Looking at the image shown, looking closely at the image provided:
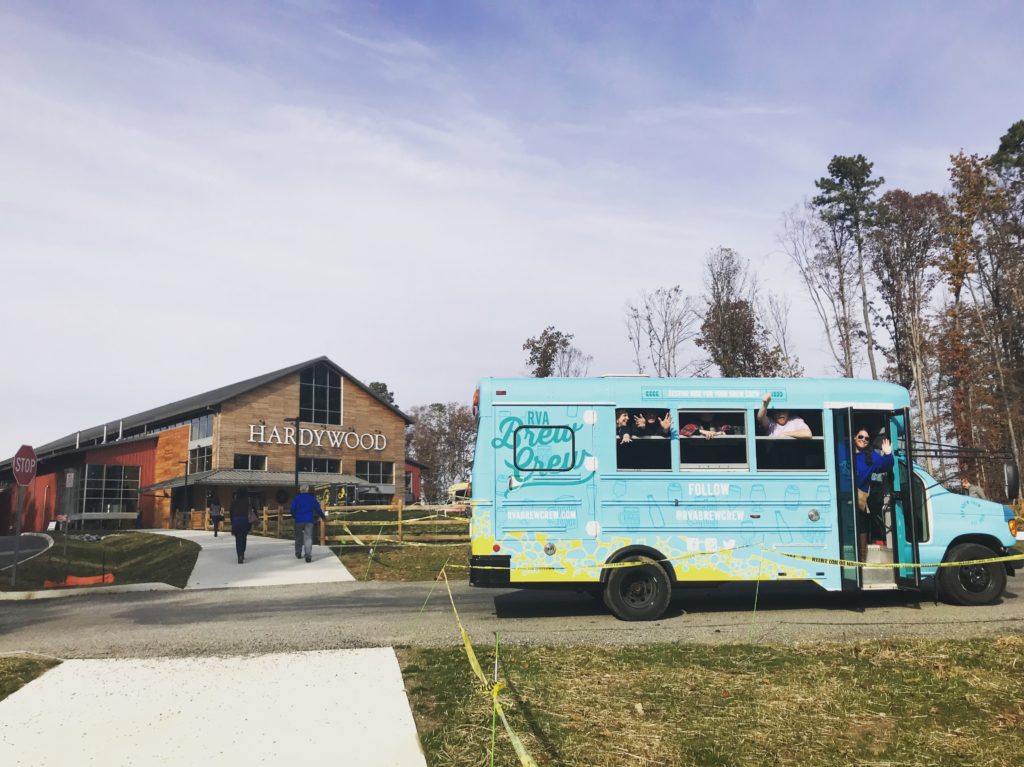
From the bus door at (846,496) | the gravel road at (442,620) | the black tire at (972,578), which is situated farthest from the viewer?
the black tire at (972,578)

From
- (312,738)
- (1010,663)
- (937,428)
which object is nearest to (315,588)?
(312,738)

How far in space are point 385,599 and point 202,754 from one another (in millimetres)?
7536

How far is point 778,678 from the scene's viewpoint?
7.11 metres

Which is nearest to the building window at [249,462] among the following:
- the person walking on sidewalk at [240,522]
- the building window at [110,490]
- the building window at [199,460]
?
the building window at [199,460]

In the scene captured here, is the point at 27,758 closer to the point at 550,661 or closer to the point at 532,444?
the point at 550,661

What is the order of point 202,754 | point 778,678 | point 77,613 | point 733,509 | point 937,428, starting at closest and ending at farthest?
point 202,754 → point 778,678 → point 733,509 → point 77,613 → point 937,428

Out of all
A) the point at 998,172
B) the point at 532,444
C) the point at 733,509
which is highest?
the point at 998,172

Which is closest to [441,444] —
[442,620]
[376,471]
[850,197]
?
[376,471]

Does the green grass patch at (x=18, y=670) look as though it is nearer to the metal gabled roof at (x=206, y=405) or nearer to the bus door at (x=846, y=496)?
the bus door at (x=846, y=496)

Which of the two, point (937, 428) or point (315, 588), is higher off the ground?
point (937, 428)

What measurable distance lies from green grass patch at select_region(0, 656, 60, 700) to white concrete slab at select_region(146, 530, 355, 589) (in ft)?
23.2

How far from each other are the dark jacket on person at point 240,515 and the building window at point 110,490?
133 feet

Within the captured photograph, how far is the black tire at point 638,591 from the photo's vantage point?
1041cm

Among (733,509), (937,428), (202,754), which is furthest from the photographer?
(937,428)
